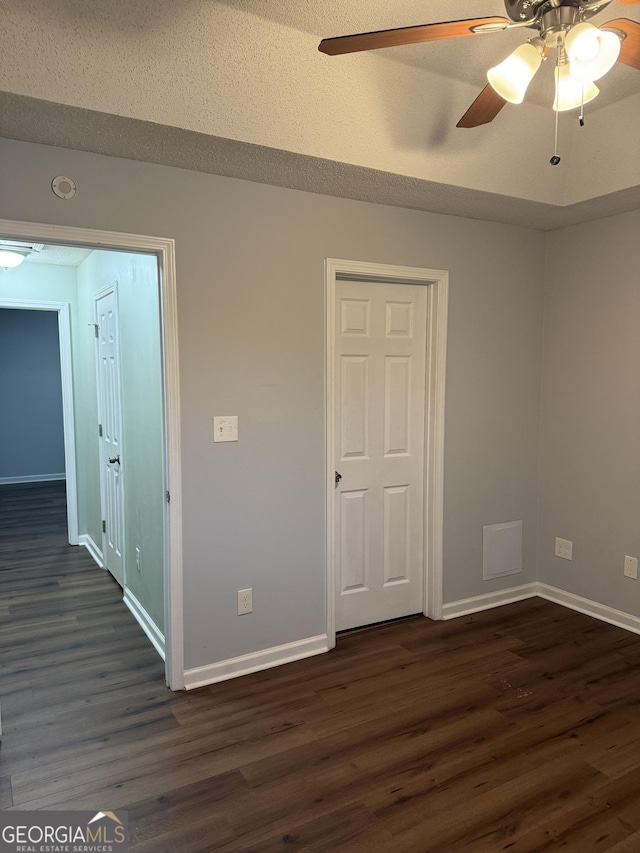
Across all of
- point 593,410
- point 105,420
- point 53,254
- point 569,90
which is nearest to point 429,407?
point 593,410

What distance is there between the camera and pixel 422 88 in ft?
8.38

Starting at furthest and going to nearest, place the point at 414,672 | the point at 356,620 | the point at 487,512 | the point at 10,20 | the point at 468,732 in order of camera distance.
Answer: the point at 487,512 < the point at 356,620 < the point at 414,672 < the point at 468,732 < the point at 10,20

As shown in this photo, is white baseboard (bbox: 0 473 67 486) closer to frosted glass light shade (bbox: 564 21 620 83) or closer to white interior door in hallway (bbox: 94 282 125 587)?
white interior door in hallway (bbox: 94 282 125 587)

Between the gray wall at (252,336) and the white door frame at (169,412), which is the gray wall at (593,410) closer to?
the gray wall at (252,336)

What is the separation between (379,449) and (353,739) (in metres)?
1.54

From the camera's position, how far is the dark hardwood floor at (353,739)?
1962 mm

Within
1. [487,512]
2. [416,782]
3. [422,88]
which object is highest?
[422,88]

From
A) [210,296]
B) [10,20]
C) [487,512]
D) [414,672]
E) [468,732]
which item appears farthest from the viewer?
[487,512]

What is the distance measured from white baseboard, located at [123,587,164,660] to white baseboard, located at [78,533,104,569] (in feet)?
2.76

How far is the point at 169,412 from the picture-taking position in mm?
2682

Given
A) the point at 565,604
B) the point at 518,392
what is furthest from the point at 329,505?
the point at 565,604

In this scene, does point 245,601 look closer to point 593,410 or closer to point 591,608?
point 591,608

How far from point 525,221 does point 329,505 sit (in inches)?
82.6

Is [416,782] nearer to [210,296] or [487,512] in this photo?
[487,512]
